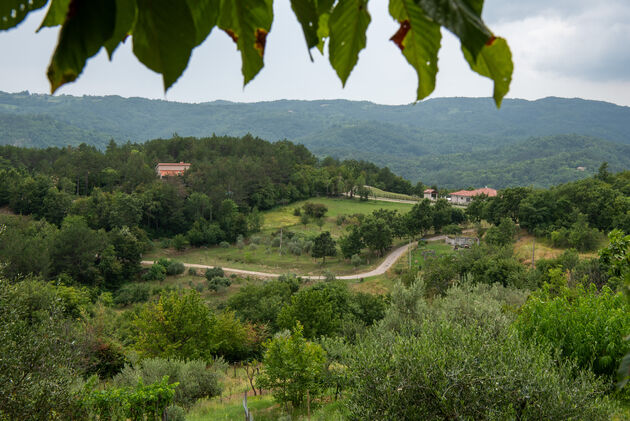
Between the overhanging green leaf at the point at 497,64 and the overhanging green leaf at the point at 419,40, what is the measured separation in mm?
74

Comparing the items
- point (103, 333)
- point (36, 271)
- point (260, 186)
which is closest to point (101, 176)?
point (260, 186)

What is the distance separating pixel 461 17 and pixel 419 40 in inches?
6.8

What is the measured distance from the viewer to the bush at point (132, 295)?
3052cm

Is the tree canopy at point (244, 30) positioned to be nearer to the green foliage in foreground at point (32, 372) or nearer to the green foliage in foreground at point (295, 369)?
the green foliage in foreground at point (32, 372)

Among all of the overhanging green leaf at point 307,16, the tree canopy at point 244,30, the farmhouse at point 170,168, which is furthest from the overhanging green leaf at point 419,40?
the farmhouse at point 170,168


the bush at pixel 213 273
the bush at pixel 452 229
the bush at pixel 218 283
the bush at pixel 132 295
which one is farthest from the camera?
the bush at pixel 452 229

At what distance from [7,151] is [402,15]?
70.2 m

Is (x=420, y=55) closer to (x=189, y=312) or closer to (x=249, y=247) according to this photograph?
(x=189, y=312)

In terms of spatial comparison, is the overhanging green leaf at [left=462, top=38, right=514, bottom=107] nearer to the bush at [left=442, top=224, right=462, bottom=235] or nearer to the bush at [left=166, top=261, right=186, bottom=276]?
the bush at [left=166, top=261, right=186, bottom=276]

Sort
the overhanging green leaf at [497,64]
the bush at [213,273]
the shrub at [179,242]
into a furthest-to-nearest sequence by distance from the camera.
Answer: the shrub at [179,242] < the bush at [213,273] < the overhanging green leaf at [497,64]

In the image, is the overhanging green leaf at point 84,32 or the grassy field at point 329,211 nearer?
the overhanging green leaf at point 84,32

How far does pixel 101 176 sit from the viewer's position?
51.5 m

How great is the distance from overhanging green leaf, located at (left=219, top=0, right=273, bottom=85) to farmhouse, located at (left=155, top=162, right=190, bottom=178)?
6168cm

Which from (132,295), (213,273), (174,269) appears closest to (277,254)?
(213,273)
